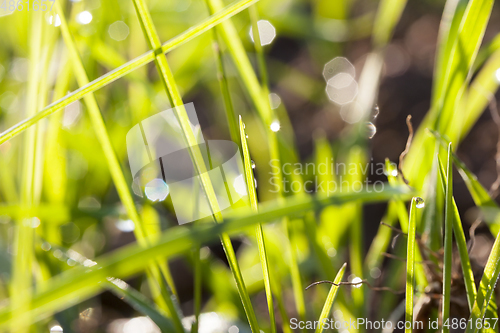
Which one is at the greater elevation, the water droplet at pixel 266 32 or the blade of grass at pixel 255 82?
the water droplet at pixel 266 32

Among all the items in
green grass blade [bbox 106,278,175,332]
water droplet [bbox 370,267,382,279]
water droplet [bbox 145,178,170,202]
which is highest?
water droplet [bbox 145,178,170,202]

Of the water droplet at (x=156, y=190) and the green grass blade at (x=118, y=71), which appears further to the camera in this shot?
the water droplet at (x=156, y=190)

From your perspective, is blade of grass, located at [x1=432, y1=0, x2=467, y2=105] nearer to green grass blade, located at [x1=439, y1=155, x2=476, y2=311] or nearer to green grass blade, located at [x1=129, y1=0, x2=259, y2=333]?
green grass blade, located at [x1=439, y1=155, x2=476, y2=311]

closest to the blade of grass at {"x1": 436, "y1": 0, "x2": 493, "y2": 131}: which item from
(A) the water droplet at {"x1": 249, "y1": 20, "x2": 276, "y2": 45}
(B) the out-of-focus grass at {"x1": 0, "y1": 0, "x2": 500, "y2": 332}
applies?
(B) the out-of-focus grass at {"x1": 0, "y1": 0, "x2": 500, "y2": 332}

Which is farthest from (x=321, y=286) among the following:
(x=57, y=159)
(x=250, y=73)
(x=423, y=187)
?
(x=57, y=159)

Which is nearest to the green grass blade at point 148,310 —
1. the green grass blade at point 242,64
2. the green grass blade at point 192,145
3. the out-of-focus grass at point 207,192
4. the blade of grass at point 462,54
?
the out-of-focus grass at point 207,192

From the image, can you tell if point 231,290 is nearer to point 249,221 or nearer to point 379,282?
point 379,282

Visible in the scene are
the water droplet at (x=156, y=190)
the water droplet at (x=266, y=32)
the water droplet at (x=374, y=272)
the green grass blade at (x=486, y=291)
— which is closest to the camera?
the green grass blade at (x=486, y=291)

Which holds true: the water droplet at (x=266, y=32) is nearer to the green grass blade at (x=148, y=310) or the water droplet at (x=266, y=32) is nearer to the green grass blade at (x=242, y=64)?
the green grass blade at (x=242, y=64)

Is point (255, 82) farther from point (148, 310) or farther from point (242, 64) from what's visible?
point (148, 310)

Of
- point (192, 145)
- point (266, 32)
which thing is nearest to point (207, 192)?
point (192, 145)
